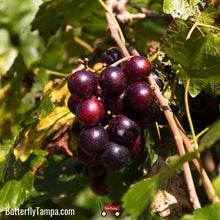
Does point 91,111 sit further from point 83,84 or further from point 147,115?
point 147,115

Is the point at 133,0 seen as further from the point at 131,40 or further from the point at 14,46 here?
the point at 14,46

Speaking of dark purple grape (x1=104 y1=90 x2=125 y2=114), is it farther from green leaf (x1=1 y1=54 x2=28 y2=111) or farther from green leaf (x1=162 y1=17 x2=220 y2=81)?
green leaf (x1=1 y1=54 x2=28 y2=111)

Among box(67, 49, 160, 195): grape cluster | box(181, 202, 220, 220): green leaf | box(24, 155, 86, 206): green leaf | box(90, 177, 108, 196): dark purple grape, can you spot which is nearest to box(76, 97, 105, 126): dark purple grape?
box(67, 49, 160, 195): grape cluster

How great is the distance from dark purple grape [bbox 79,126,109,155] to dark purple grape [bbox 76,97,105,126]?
0.03 m

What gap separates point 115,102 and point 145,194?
375 mm

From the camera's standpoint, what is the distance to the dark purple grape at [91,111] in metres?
1.09

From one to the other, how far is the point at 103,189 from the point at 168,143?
715mm

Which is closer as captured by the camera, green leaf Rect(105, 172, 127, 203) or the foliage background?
the foliage background

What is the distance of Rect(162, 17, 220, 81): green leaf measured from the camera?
3.80 feet

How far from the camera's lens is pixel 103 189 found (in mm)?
1918

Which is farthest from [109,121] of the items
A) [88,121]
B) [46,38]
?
[46,38]

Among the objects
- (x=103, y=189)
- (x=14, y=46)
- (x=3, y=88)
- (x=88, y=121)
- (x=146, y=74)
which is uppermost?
(x=146, y=74)

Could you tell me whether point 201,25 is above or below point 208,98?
above

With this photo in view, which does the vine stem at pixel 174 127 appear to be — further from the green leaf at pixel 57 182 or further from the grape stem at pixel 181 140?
the green leaf at pixel 57 182
